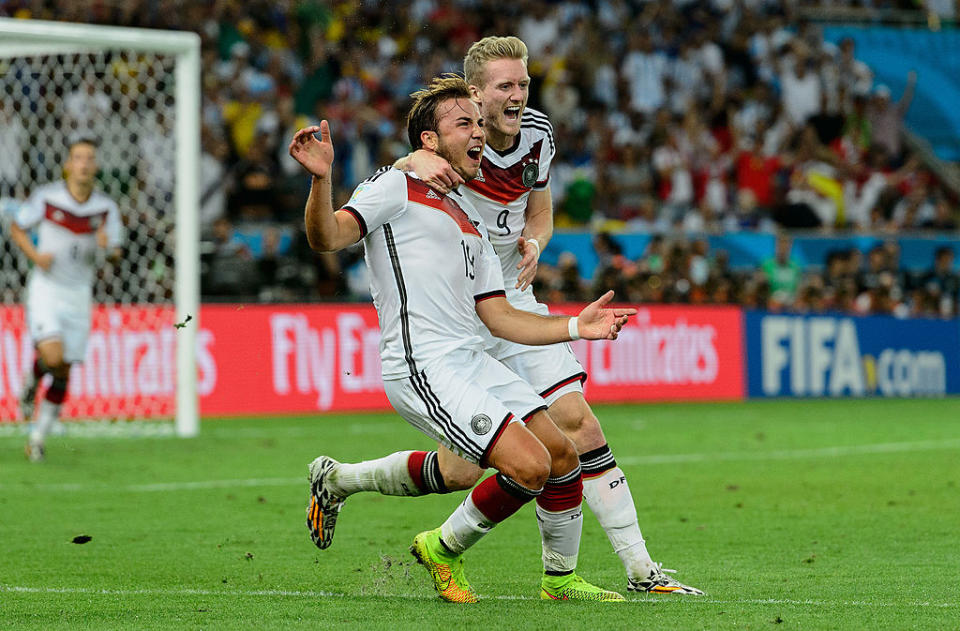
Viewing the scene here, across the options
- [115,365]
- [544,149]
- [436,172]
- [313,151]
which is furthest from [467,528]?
[115,365]

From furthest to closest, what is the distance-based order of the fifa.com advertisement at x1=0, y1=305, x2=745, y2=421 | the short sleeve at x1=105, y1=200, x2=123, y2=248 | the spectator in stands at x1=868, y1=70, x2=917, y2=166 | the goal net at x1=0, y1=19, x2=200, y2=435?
the spectator in stands at x1=868, y1=70, x2=917, y2=166 < the fifa.com advertisement at x1=0, y1=305, x2=745, y2=421 < the goal net at x1=0, y1=19, x2=200, y2=435 < the short sleeve at x1=105, y1=200, x2=123, y2=248

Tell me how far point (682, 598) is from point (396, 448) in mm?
6612

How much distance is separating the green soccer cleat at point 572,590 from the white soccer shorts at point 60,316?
23.9ft

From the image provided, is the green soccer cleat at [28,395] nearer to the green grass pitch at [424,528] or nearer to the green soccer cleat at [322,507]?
the green grass pitch at [424,528]

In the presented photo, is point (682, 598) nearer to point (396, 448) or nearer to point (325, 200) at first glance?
point (325, 200)

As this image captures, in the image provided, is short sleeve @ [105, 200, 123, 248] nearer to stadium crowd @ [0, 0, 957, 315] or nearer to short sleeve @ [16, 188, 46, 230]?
short sleeve @ [16, 188, 46, 230]

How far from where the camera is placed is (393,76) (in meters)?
19.7

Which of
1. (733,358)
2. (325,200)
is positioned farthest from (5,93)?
(325,200)

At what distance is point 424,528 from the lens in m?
8.20

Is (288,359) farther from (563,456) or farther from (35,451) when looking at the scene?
(563,456)

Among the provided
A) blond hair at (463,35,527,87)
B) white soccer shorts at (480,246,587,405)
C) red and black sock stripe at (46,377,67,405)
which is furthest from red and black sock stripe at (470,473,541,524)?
red and black sock stripe at (46,377,67,405)

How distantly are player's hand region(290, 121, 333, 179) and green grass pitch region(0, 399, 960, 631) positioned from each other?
1.62 meters

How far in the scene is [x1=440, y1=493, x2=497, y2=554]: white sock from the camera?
5.84 meters

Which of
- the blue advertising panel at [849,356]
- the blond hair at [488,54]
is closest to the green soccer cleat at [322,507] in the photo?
the blond hair at [488,54]
